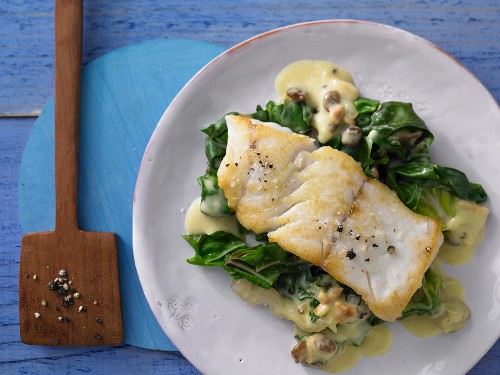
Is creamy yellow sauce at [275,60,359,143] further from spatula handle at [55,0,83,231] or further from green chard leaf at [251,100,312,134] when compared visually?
spatula handle at [55,0,83,231]

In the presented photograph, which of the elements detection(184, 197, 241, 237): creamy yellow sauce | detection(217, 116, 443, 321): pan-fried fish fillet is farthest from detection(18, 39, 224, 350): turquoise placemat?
detection(217, 116, 443, 321): pan-fried fish fillet

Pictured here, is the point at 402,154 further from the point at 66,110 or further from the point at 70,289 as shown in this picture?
the point at 70,289

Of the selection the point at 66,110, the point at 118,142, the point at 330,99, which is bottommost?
the point at 118,142

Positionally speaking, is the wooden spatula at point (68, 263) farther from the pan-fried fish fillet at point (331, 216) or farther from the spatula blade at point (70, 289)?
the pan-fried fish fillet at point (331, 216)

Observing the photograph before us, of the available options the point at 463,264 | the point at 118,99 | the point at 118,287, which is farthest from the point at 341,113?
the point at 118,287

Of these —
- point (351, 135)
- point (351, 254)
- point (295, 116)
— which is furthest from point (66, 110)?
point (351, 254)

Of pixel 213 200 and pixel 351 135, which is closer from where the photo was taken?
pixel 351 135

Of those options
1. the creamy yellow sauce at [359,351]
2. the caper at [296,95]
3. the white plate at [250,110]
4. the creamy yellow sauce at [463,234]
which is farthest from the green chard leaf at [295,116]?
the creamy yellow sauce at [359,351]
